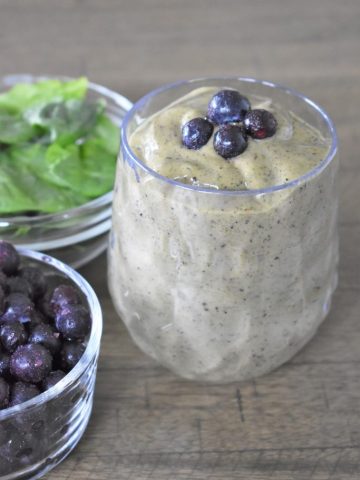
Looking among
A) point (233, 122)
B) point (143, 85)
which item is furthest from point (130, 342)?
point (143, 85)

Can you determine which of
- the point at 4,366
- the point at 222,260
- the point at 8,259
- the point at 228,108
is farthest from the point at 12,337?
the point at 228,108

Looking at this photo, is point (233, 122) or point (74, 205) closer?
point (233, 122)

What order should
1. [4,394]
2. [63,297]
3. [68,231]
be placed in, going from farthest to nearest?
1. [68,231]
2. [63,297]
3. [4,394]

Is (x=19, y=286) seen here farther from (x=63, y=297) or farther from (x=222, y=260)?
(x=222, y=260)

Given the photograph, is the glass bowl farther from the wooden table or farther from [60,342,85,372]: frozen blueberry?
[60,342,85,372]: frozen blueberry

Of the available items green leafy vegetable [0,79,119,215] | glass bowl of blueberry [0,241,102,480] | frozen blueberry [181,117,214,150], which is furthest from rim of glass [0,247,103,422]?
frozen blueberry [181,117,214,150]

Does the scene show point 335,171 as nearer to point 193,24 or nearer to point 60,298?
point 60,298

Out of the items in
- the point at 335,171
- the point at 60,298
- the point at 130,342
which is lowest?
the point at 130,342
